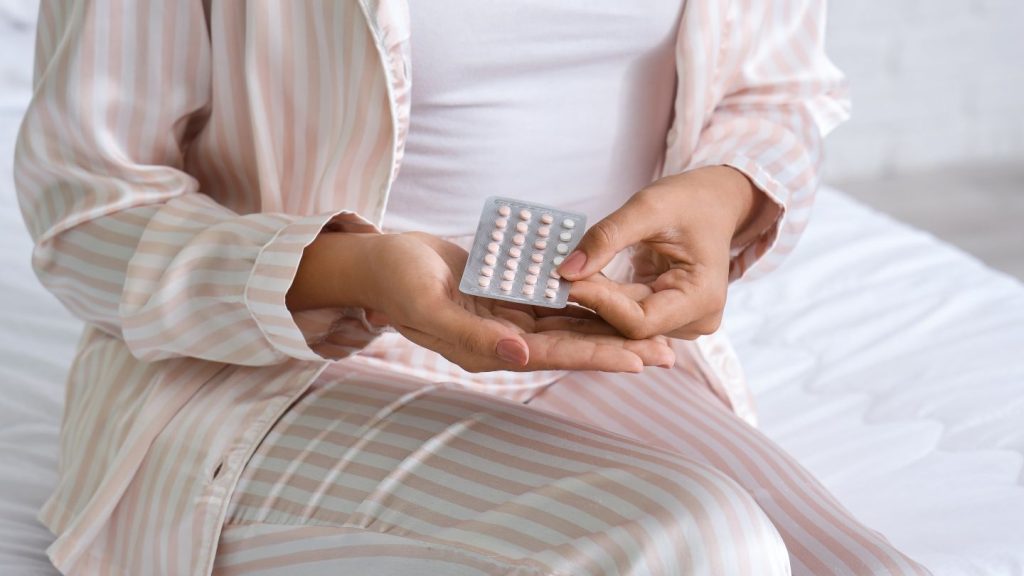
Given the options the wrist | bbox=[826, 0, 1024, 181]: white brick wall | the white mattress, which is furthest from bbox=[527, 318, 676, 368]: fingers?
bbox=[826, 0, 1024, 181]: white brick wall

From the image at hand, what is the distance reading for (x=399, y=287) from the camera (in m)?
0.69

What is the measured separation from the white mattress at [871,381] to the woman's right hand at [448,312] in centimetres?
34

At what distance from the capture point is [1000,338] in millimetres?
1244

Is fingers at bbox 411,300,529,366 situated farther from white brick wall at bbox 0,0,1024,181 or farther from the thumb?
white brick wall at bbox 0,0,1024,181

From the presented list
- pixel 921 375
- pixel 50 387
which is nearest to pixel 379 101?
pixel 50 387

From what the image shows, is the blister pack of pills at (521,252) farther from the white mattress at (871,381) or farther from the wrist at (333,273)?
the white mattress at (871,381)

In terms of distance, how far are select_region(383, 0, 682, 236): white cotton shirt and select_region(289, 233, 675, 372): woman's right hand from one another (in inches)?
5.1

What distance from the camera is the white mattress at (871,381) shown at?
966 millimetres

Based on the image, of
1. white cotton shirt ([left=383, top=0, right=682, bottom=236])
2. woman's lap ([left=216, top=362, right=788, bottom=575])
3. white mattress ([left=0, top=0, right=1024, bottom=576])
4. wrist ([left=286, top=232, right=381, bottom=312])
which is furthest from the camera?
white mattress ([left=0, top=0, right=1024, bottom=576])

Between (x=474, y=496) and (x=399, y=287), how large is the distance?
0.12 metres

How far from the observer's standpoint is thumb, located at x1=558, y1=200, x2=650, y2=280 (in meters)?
0.70

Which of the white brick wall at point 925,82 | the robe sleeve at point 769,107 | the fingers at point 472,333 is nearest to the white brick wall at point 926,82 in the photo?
the white brick wall at point 925,82

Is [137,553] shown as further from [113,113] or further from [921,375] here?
[921,375]

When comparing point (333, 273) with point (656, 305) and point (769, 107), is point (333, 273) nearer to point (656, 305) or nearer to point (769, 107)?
point (656, 305)
